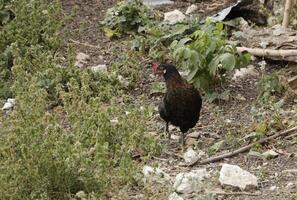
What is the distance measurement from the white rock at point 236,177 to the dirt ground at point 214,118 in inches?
2.2

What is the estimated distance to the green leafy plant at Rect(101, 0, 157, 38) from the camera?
7473 mm

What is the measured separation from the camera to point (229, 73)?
6457 mm

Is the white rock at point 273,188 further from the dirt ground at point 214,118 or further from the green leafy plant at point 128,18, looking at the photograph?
the green leafy plant at point 128,18

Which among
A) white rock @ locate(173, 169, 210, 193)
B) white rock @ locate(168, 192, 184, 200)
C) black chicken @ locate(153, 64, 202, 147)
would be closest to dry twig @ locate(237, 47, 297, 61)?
black chicken @ locate(153, 64, 202, 147)

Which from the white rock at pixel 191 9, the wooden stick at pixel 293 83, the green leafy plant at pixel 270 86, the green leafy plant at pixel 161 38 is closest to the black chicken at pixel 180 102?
the green leafy plant at pixel 270 86

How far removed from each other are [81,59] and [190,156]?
2.38 meters

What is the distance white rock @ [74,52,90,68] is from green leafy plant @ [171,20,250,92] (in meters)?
1.30

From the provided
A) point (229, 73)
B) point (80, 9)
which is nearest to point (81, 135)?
point (229, 73)

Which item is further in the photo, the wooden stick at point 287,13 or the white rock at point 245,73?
the wooden stick at point 287,13

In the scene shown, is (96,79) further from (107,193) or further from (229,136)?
(107,193)

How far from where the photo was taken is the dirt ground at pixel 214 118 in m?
4.50

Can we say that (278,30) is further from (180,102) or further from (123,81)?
(180,102)

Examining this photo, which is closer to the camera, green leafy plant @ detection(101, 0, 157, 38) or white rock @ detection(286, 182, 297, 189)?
white rock @ detection(286, 182, 297, 189)

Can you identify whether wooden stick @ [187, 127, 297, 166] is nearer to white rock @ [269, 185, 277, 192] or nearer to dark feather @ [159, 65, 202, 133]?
dark feather @ [159, 65, 202, 133]
